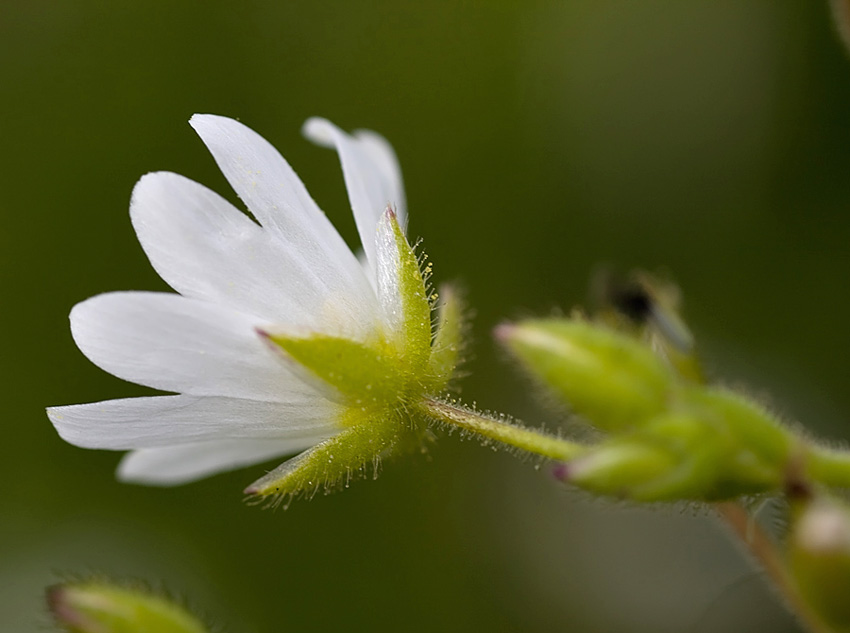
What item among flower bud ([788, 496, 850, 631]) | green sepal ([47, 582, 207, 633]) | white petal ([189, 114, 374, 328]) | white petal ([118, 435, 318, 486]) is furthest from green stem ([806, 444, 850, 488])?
green sepal ([47, 582, 207, 633])

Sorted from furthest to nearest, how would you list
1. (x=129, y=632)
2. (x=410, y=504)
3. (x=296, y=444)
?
1. (x=410, y=504)
2. (x=296, y=444)
3. (x=129, y=632)

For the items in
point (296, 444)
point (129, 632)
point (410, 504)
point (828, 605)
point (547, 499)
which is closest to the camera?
point (828, 605)

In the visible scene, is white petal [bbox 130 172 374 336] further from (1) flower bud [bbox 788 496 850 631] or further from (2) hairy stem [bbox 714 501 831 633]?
(1) flower bud [bbox 788 496 850 631]

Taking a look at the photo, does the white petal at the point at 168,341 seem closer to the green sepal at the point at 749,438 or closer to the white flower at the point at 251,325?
the white flower at the point at 251,325

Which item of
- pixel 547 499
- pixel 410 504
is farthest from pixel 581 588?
pixel 410 504

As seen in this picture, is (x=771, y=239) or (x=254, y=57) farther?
(x=254, y=57)

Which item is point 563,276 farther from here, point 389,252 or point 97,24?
point 389,252

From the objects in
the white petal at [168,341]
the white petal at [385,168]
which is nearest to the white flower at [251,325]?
the white petal at [168,341]
